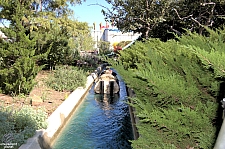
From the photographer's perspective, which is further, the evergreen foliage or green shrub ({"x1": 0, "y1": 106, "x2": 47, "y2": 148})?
the evergreen foliage

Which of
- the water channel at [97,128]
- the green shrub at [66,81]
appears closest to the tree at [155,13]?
the green shrub at [66,81]

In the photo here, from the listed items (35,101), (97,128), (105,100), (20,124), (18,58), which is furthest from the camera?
(105,100)

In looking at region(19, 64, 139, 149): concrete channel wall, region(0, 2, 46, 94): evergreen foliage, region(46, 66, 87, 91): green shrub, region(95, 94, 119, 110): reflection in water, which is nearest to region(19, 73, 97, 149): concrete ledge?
region(19, 64, 139, 149): concrete channel wall

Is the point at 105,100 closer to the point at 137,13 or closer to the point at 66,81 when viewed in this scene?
the point at 66,81

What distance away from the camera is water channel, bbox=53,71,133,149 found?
5773 mm

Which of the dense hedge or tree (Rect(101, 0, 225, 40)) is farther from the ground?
tree (Rect(101, 0, 225, 40))

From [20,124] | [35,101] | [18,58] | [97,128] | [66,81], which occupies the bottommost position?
[97,128]

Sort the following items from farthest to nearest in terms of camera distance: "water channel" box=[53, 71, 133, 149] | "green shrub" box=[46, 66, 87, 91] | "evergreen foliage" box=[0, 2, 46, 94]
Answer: "green shrub" box=[46, 66, 87, 91]
"evergreen foliage" box=[0, 2, 46, 94]
"water channel" box=[53, 71, 133, 149]

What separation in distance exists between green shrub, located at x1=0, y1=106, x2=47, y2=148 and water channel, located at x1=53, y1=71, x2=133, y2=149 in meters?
0.76

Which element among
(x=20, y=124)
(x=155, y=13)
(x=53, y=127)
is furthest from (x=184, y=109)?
(x=155, y=13)

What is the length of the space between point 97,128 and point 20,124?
249 cm

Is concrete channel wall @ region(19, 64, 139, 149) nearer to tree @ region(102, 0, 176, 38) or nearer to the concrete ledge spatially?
the concrete ledge

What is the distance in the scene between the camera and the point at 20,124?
502 cm

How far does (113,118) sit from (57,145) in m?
2.78
